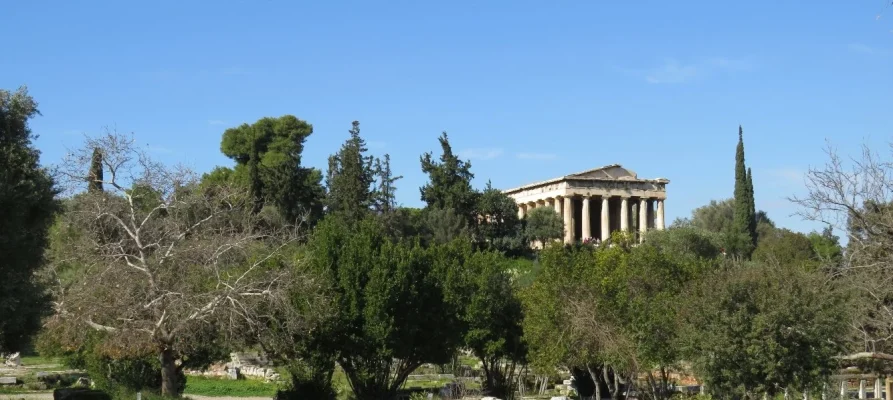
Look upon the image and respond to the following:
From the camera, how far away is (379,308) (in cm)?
2931

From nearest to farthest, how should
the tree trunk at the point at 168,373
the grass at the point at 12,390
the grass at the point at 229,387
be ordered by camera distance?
the tree trunk at the point at 168,373, the grass at the point at 12,390, the grass at the point at 229,387

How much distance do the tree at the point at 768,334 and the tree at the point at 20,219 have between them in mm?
14927

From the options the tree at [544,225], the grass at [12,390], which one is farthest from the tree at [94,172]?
the tree at [544,225]

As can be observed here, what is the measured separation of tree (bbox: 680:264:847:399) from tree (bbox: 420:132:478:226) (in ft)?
153

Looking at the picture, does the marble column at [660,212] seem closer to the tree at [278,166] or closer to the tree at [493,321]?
the tree at [278,166]

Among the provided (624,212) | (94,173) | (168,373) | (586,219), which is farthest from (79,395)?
(624,212)

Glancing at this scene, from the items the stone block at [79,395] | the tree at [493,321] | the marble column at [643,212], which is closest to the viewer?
the stone block at [79,395]

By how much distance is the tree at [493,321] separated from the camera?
3331 cm

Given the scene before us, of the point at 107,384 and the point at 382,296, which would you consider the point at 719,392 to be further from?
the point at 107,384

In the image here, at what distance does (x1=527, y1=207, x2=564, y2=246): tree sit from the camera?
75.8 meters

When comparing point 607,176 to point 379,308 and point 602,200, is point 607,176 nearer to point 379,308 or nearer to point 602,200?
point 602,200

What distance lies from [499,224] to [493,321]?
41.3m

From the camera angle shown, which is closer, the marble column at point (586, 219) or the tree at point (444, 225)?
the tree at point (444, 225)

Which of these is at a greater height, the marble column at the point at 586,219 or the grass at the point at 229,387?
the marble column at the point at 586,219
